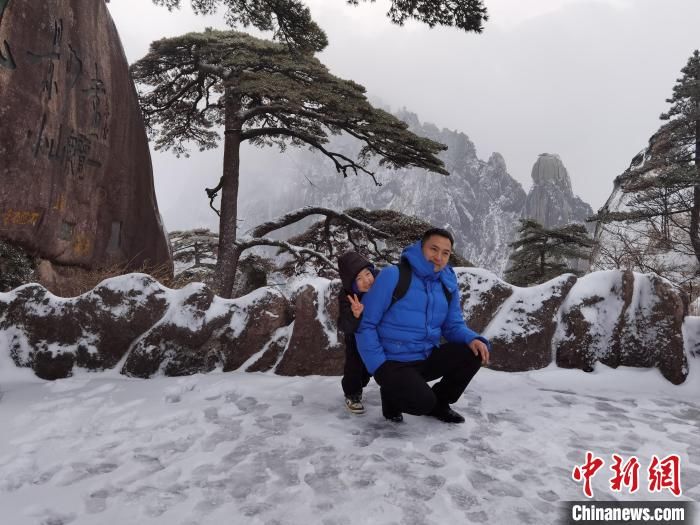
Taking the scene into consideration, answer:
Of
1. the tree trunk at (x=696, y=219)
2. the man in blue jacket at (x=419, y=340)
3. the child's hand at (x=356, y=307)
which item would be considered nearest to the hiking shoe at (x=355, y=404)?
the man in blue jacket at (x=419, y=340)

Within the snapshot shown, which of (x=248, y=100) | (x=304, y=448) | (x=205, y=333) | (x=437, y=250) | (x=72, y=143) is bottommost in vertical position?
(x=304, y=448)

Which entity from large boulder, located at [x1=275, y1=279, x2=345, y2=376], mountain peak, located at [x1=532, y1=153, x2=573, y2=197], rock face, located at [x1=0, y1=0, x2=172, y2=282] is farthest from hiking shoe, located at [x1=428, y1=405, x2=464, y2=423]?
mountain peak, located at [x1=532, y1=153, x2=573, y2=197]

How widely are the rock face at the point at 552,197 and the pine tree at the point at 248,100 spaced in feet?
238

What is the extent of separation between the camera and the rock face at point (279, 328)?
11.1 ft

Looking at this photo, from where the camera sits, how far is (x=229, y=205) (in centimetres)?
928

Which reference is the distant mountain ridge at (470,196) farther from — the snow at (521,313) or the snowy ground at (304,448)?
the snowy ground at (304,448)

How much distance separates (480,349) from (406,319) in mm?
469

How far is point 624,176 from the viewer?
13.3 meters

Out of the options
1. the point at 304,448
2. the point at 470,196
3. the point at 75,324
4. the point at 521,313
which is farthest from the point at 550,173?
the point at 304,448

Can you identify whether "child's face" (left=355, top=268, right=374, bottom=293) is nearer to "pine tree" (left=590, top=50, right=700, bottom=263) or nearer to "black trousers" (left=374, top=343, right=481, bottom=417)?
"black trousers" (left=374, top=343, right=481, bottom=417)

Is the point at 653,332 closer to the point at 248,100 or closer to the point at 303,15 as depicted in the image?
the point at 303,15

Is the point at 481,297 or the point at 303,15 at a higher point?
the point at 303,15

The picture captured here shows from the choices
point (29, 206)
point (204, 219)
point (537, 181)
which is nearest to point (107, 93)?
point (29, 206)

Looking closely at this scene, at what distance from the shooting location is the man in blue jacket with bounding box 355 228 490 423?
8.25 ft
